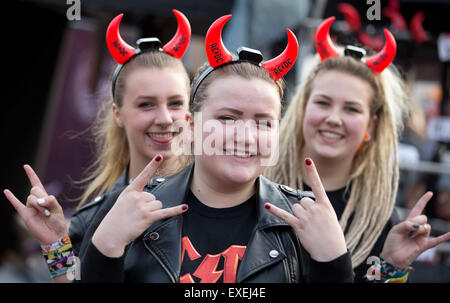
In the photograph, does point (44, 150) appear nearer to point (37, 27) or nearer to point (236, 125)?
point (37, 27)

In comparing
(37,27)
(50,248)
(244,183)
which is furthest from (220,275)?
(37,27)

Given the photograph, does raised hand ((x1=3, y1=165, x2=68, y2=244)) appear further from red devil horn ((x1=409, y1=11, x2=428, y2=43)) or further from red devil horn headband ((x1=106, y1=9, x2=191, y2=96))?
red devil horn ((x1=409, y1=11, x2=428, y2=43))

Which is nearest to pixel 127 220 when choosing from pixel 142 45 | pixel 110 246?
pixel 110 246

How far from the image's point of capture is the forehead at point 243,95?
1.82 metres

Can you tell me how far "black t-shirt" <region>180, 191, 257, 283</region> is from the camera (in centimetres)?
175

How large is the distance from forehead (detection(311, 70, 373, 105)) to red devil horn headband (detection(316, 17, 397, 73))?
0.15 meters

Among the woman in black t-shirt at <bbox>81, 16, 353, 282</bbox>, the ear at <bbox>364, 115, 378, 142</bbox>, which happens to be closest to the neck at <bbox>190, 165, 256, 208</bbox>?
the woman in black t-shirt at <bbox>81, 16, 353, 282</bbox>

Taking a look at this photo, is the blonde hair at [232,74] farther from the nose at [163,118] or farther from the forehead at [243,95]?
the nose at [163,118]

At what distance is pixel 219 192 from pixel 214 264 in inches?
11.6

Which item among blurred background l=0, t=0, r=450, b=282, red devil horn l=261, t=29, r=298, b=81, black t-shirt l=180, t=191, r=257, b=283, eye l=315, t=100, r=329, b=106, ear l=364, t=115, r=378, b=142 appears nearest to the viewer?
black t-shirt l=180, t=191, r=257, b=283

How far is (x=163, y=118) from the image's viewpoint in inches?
105

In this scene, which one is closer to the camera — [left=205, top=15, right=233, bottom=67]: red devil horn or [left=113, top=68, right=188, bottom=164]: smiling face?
[left=205, top=15, right=233, bottom=67]: red devil horn

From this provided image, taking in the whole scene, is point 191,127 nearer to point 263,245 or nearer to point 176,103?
point 263,245

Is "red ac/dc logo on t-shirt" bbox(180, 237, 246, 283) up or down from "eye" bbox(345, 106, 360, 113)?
down
